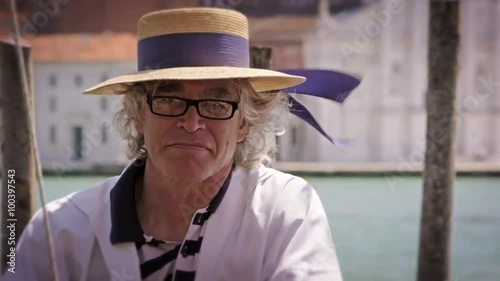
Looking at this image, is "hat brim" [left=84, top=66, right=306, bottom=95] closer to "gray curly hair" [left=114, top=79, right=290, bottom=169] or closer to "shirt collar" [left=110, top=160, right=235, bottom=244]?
"gray curly hair" [left=114, top=79, right=290, bottom=169]

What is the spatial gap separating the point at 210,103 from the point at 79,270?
31 centimetres

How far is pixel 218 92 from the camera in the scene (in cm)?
110

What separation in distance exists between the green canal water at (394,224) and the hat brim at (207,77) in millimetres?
6062

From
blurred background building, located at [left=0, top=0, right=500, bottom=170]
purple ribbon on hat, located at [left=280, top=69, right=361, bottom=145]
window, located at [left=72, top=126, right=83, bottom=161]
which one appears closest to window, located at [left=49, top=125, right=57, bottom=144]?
blurred background building, located at [left=0, top=0, right=500, bottom=170]

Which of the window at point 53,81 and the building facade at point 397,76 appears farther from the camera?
the building facade at point 397,76

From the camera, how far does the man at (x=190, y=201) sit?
1.09m

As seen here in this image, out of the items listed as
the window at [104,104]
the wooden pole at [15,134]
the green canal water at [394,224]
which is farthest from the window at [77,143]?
the wooden pole at [15,134]

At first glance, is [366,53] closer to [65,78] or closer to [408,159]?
[408,159]

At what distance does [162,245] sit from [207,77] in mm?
261

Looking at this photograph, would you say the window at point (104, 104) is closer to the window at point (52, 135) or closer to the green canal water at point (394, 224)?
the window at point (52, 135)

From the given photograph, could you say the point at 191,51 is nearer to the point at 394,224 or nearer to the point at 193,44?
the point at 193,44

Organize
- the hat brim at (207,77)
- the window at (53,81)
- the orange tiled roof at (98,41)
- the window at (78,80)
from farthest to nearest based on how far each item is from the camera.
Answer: the window at (78,80) < the window at (53,81) < the orange tiled roof at (98,41) < the hat brim at (207,77)

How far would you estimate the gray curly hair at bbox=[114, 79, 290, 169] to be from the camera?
115cm

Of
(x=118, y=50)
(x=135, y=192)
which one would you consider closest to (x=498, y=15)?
(x=118, y=50)
